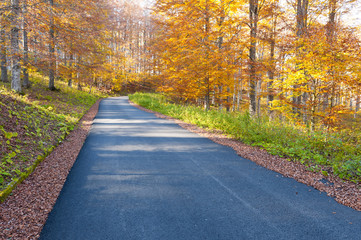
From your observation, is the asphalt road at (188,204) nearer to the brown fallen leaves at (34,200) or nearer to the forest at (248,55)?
the brown fallen leaves at (34,200)

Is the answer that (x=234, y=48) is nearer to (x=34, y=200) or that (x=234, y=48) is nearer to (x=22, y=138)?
(x=22, y=138)

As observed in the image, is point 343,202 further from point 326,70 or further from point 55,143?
point 55,143

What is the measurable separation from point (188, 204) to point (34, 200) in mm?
2723

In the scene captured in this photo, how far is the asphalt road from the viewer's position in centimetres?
300

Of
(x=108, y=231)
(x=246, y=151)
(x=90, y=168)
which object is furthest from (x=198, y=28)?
(x=108, y=231)

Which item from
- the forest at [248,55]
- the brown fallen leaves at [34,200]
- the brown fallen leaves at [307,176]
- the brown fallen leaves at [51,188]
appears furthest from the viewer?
the forest at [248,55]

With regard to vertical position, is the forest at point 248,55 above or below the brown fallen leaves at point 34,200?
above

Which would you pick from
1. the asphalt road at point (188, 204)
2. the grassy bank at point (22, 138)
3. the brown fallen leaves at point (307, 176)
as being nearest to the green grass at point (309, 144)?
the brown fallen leaves at point (307, 176)

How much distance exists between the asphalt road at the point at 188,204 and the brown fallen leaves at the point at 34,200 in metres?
0.15

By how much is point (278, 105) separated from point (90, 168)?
36.2 feet

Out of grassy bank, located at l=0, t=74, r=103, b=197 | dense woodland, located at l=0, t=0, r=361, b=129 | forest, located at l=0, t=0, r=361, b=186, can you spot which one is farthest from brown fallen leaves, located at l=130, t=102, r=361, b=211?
grassy bank, located at l=0, t=74, r=103, b=197

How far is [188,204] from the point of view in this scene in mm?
3709

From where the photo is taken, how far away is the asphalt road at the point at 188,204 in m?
3.00

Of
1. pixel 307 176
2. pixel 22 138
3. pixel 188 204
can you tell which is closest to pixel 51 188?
pixel 188 204
